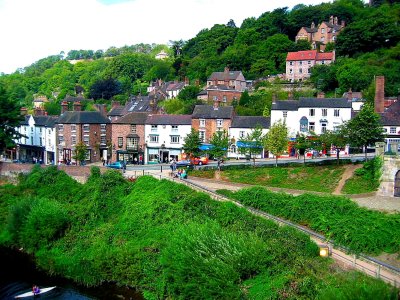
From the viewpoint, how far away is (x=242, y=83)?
73.1m

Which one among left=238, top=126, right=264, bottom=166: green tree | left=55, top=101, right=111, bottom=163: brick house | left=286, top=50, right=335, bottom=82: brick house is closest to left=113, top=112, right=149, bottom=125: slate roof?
left=55, top=101, right=111, bottom=163: brick house

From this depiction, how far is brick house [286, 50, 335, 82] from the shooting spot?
7459 cm

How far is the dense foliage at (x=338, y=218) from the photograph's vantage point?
74.2ft

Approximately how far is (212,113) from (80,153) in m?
15.6

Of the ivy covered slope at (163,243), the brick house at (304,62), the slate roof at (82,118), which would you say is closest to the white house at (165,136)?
the slate roof at (82,118)

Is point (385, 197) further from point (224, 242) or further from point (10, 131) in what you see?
point (10, 131)

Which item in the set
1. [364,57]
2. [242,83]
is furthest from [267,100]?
[364,57]

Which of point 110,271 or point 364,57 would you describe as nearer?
point 110,271

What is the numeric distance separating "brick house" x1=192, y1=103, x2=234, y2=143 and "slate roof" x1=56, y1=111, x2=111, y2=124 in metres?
12.6

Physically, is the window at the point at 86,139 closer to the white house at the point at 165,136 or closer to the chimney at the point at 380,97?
the white house at the point at 165,136

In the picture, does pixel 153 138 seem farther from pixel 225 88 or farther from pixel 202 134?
pixel 225 88

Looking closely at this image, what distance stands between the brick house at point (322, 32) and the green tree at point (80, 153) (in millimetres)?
52418

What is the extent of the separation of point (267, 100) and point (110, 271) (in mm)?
40278

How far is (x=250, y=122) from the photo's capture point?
4841 centimetres
